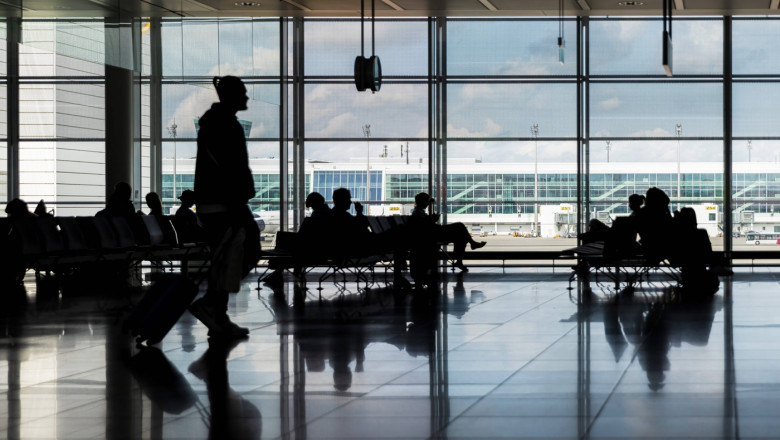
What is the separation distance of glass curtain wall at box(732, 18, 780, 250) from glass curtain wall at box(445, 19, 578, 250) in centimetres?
242

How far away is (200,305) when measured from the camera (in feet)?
19.0

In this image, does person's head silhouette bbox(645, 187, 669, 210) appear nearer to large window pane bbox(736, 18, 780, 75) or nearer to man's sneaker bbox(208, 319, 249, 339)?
man's sneaker bbox(208, 319, 249, 339)

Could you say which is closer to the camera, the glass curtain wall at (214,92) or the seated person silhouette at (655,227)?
the seated person silhouette at (655,227)

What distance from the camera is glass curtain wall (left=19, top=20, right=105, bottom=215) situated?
15.3 metres

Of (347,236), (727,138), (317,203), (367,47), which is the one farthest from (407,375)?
(727,138)

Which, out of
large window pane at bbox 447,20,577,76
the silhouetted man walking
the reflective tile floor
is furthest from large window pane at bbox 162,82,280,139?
the silhouetted man walking

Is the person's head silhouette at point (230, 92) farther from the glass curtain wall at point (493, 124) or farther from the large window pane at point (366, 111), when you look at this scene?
the large window pane at point (366, 111)

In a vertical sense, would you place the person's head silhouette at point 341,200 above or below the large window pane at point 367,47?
below

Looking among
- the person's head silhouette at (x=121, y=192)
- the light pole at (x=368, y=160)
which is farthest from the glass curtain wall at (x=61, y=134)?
the person's head silhouette at (x=121, y=192)

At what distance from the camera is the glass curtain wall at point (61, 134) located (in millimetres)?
15266

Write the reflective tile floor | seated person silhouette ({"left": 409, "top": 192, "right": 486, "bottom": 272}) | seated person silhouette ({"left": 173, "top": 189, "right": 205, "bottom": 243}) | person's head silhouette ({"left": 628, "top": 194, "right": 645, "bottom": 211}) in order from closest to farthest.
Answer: the reflective tile floor
seated person silhouette ({"left": 409, "top": 192, "right": 486, "bottom": 272})
seated person silhouette ({"left": 173, "top": 189, "right": 205, "bottom": 243})
person's head silhouette ({"left": 628, "top": 194, "right": 645, "bottom": 211})

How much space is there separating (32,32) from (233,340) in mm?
5784

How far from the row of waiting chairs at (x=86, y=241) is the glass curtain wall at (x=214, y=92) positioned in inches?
123

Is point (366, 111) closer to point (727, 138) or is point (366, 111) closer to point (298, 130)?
point (298, 130)
